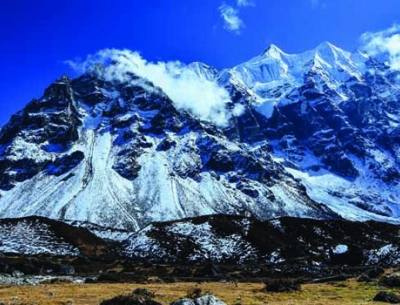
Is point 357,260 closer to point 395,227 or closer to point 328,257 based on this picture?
point 328,257

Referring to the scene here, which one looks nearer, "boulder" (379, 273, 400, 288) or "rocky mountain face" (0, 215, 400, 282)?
"boulder" (379, 273, 400, 288)

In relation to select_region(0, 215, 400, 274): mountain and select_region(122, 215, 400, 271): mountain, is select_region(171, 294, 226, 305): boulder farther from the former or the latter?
select_region(122, 215, 400, 271): mountain

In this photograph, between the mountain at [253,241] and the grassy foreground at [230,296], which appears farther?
the mountain at [253,241]

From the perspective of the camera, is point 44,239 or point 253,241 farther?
point 44,239

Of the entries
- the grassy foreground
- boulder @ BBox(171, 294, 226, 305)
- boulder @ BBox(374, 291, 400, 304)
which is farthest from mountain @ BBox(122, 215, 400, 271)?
boulder @ BBox(171, 294, 226, 305)

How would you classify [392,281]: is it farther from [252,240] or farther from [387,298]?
[252,240]

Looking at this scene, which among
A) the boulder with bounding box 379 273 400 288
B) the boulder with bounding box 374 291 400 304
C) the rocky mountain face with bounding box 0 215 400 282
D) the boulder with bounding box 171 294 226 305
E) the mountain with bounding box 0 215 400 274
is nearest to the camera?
the boulder with bounding box 171 294 226 305

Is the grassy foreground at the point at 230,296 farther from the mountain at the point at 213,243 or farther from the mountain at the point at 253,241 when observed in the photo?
the mountain at the point at 253,241

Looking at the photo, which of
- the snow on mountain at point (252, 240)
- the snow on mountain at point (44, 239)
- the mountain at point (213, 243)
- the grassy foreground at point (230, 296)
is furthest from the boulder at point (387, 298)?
the snow on mountain at point (44, 239)

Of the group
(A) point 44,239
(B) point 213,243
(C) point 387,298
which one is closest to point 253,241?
(B) point 213,243

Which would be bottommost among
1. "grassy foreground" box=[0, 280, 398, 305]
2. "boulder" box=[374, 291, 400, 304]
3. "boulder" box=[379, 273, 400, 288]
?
"boulder" box=[374, 291, 400, 304]

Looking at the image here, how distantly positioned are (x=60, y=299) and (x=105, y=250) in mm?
→ 102228

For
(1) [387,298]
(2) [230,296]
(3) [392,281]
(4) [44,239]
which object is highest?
(4) [44,239]

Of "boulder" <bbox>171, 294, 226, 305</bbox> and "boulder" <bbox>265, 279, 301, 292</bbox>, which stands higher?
"boulder" <bbox>265, 279, 301, 292</bbox>
